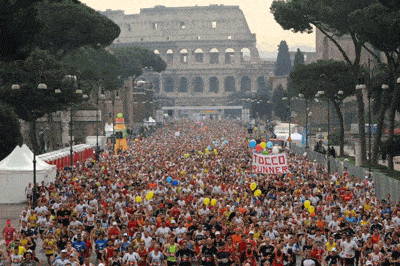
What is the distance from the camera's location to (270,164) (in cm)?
3553

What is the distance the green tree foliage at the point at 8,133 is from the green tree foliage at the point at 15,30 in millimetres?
5554

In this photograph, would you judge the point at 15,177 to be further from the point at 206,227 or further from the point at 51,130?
the point at 51,130

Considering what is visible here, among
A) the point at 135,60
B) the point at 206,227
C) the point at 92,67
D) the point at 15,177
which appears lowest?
the point at 15,177

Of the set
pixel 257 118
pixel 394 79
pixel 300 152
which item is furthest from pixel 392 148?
pixel 257 118

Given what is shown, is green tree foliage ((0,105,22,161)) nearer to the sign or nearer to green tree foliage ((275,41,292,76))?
the sign

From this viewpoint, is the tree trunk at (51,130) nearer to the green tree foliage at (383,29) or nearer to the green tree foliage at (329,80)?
the green tree foliage at (329,80)

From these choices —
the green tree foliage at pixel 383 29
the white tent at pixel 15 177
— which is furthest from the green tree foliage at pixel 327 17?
the white tent at pixel 15 177

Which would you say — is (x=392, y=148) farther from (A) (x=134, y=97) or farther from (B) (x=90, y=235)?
(A) (x=134, y=97)

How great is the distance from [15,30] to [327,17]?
24127mm

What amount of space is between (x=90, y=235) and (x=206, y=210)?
3403mm

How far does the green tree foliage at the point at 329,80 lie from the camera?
64188 mm

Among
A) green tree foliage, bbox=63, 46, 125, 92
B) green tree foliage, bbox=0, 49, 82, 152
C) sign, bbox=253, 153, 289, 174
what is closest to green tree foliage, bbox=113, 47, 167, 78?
green tree foliage, bbox=63, 46, 125, 92

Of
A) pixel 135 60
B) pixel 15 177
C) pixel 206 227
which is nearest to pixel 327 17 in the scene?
pixel 15 177

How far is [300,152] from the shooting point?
195ft
